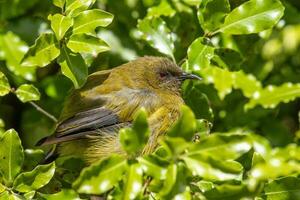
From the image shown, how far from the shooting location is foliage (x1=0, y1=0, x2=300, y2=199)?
304cm

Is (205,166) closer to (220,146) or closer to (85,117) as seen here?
(220,146)

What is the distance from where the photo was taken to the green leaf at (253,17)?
13.4 ft

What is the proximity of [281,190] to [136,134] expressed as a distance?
0.96m

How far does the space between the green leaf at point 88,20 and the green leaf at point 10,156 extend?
62cm

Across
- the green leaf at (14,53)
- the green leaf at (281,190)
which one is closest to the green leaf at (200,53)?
the green leaf at (281,190)

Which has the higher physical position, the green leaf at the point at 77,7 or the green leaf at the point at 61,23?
the green leaf at the point at 77,7

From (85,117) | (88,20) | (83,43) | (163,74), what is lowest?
(85,117)

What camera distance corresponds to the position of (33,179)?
3699 mm

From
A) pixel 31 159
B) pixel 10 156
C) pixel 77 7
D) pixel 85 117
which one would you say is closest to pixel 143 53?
pixel 85 117

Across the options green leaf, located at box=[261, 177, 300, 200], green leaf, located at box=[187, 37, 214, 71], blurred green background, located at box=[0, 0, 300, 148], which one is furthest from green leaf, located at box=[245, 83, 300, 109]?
green leaf, located at box=[261, 177, 300, 200]

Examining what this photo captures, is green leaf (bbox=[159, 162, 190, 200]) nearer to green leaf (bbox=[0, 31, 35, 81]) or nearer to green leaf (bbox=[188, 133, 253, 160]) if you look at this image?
green leaf (bbox=[188, 133, 253, 160])

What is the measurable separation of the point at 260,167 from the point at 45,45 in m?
1.45

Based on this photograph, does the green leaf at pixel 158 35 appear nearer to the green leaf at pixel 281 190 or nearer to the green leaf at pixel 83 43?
the green leaf at pixel 83 43

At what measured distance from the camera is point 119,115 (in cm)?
509
